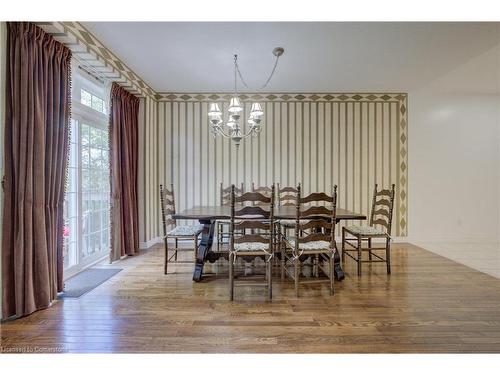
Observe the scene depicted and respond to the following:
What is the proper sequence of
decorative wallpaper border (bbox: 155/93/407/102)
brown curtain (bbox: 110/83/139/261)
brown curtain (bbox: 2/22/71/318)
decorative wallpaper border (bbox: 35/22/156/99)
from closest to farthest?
brown curtain (bbox: 2/22/71/318) < decorative wallpaper border (bbox: 35/22/156/99) < brown curtain (bbox: 110/83/139/261) < decorative wallpaper border (bbox: 155/93/407/102)

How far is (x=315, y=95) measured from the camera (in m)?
5.32

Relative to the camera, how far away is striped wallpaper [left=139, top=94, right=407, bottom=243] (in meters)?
5.34

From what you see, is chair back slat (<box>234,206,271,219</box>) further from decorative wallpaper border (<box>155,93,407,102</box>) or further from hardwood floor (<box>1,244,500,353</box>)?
decorative wallpaper border (<box>155,93,407,102</box>)

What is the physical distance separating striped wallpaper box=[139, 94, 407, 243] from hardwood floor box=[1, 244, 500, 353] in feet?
7.40

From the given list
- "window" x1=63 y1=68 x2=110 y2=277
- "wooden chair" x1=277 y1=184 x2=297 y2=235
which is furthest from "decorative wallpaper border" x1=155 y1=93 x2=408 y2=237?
"wooden chair" x1=277 y1=184 x2=297 y2=235

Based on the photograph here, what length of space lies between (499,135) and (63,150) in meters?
7.13

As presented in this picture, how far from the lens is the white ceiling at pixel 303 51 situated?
3.04 metres

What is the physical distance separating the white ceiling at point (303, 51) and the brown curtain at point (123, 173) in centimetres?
55

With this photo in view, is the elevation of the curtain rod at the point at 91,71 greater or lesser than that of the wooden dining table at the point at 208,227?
greater

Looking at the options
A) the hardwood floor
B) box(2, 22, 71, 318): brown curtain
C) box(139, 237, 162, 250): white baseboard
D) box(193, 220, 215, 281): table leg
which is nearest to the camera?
the hardwood floor

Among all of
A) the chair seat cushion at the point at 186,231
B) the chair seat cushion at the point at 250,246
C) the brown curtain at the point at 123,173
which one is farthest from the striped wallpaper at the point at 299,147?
the chair seat cushion at the point at 250,246

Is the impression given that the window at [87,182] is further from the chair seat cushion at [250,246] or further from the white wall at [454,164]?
the white wall at [454,164]
